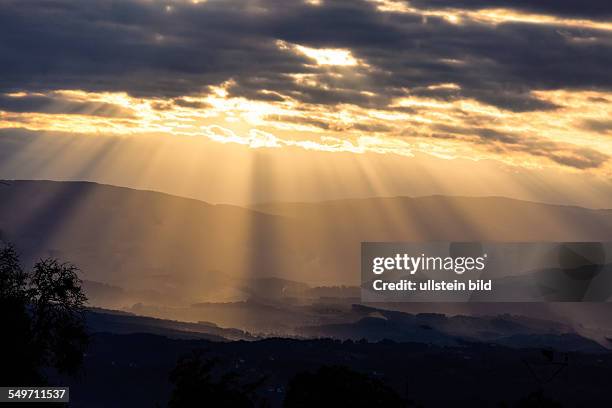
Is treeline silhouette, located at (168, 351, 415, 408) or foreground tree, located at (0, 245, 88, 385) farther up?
foreground tree, located at (0, 245, 88, 385)

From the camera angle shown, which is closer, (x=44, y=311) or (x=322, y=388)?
(x=44, y=311)

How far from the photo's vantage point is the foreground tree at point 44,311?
71938 millimetres

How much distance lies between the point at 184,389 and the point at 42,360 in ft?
32.1

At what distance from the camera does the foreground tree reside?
7194 cm

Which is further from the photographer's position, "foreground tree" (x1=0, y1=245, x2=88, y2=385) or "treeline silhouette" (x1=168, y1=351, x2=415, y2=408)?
"treeline silhouette" (x1=168, y1=351, x2=415, y2=408)

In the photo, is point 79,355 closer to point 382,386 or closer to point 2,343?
point 2,343

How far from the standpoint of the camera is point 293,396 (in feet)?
289

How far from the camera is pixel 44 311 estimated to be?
7381cm

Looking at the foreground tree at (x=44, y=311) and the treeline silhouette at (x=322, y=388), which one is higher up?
the foreground tree at (x=44, y=311)

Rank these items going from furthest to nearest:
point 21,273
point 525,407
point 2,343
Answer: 1. point 525,407
2. point 21,273
3. point 2,343

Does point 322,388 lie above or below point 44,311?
below

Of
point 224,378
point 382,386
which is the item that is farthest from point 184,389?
point 382,386

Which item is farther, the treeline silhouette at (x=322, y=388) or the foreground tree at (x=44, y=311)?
the treeline silhouette at (x=322, y=388)

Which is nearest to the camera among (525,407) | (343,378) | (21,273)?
(21,273)
